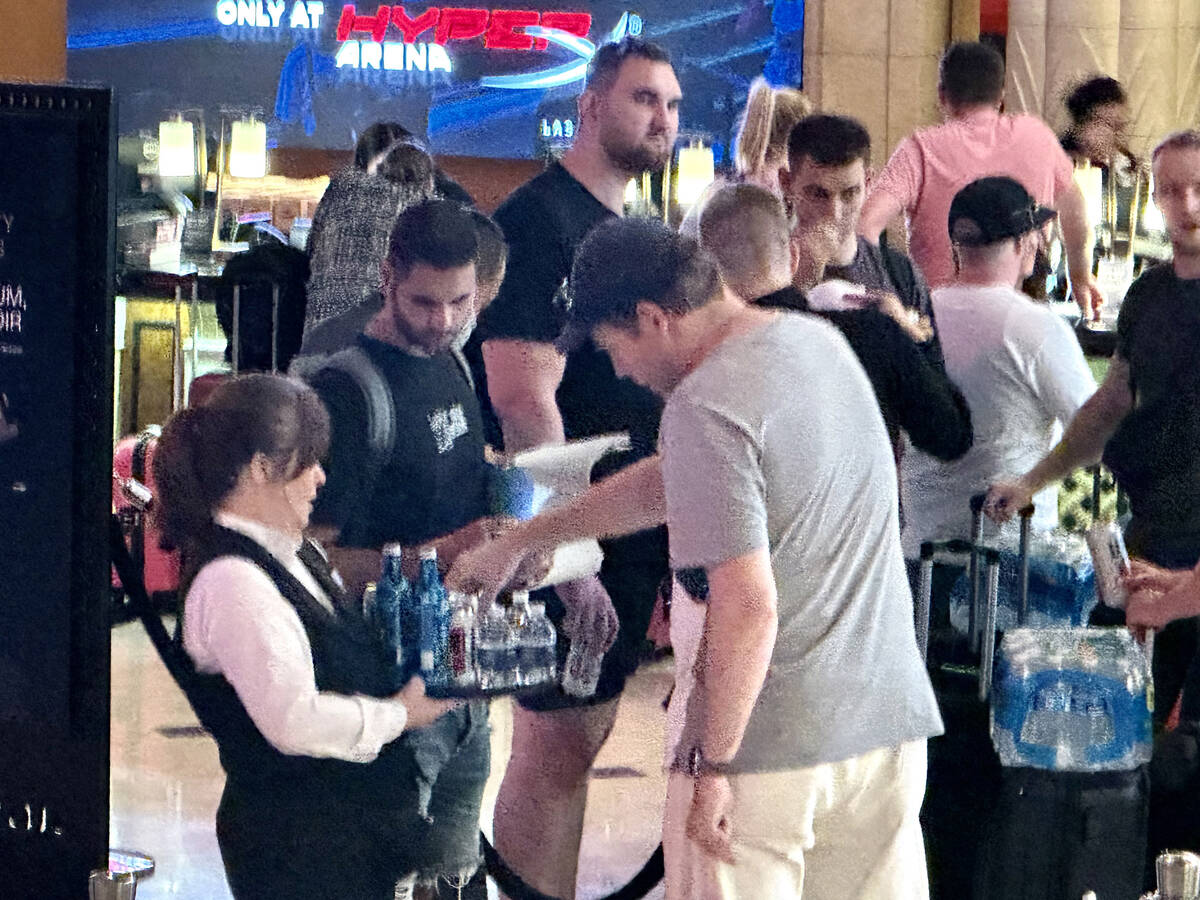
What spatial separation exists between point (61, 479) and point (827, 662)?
3.83ft

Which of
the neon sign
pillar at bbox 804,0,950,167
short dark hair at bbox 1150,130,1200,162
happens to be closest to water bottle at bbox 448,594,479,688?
short dark hair at bbox 1150,130,1200,162

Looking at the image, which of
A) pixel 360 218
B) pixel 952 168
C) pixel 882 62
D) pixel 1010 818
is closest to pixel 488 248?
pixel 360 218

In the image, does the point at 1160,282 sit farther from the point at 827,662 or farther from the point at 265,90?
the point at 265,90

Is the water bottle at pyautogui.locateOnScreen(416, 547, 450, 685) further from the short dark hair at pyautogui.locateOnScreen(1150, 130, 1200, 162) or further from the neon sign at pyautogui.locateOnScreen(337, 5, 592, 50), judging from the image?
the neon sign at pyautogui.locateOnScreen(337, 5, 592, 50)

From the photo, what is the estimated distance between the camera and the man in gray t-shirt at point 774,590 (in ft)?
8.57

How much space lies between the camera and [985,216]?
3.86 metres

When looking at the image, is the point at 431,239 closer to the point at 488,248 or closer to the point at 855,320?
the point at 488,248

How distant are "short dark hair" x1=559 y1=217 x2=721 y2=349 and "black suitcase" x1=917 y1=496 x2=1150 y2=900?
1064 millimetres

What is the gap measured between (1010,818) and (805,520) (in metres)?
1.08

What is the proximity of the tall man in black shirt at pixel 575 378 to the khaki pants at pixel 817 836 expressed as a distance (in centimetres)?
68

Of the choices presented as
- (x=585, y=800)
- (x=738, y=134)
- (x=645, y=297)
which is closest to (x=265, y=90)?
(x=738, y=134)

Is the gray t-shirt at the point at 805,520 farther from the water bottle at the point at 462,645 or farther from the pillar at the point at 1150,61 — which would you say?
the pillar at the point at 1150,61

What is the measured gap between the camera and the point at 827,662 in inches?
107

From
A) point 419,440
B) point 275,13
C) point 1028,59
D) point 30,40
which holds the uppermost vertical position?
point 275,13
